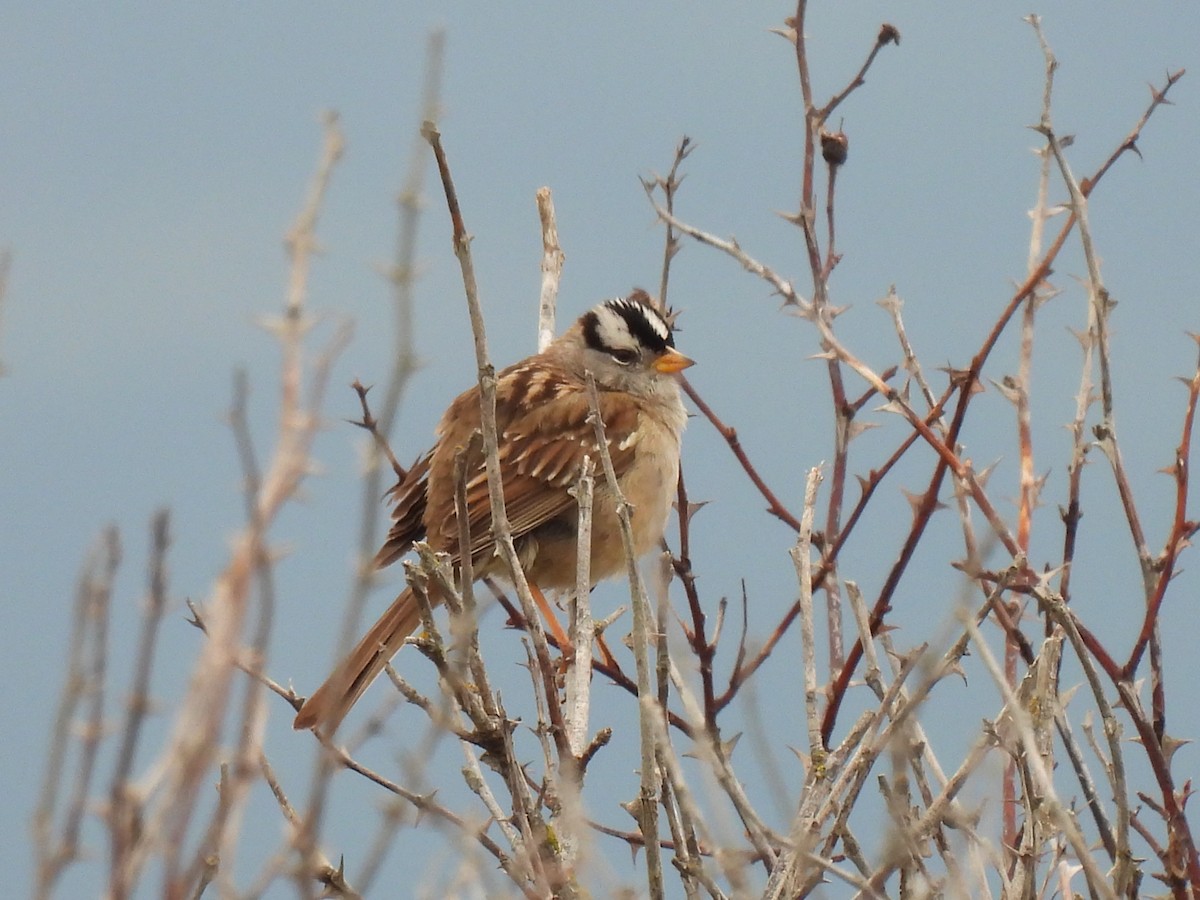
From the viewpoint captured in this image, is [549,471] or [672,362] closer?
[549,471]

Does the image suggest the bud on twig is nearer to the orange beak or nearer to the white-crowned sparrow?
the white-crowned sparrow

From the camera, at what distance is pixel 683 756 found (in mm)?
3549

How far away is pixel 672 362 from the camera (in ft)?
19.8

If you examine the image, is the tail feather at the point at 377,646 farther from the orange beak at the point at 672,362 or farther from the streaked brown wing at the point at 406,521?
the orange beak at the point at 672,362

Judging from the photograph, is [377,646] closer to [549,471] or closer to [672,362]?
[549,471]

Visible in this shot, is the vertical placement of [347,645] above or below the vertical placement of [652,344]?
below

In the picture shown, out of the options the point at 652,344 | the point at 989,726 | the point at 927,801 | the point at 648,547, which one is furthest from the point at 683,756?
the point at 652,344

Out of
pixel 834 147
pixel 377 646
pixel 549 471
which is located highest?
pixel 834 147

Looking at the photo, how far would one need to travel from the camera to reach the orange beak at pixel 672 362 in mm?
5996

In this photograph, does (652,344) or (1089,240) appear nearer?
(1089,240)

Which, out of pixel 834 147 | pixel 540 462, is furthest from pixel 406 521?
pixel 834 147

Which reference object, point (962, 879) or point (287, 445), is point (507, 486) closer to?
point (962, 879)

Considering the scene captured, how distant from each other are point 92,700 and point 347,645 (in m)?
0.28

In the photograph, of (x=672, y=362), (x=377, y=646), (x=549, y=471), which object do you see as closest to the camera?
(x=377, y=646)
